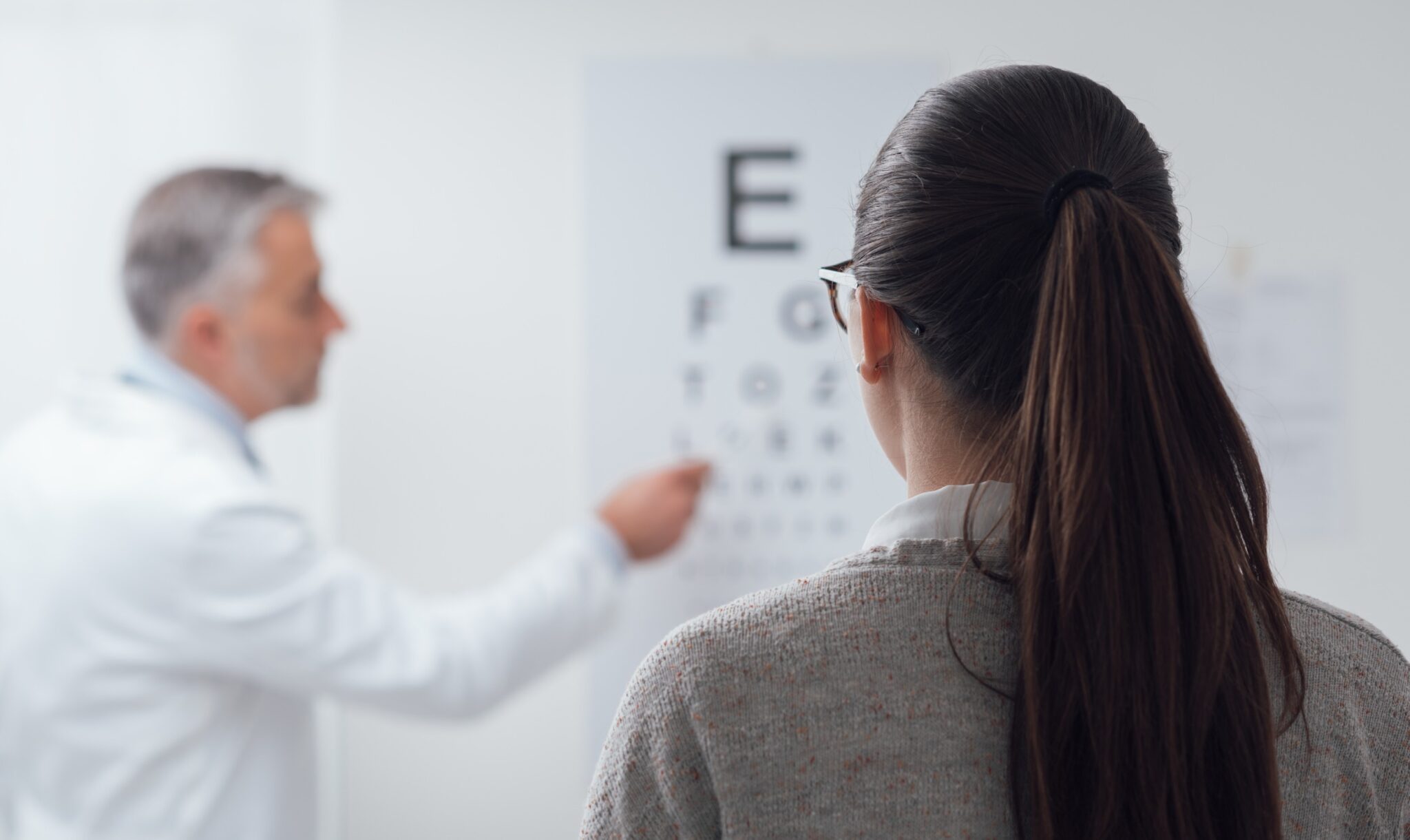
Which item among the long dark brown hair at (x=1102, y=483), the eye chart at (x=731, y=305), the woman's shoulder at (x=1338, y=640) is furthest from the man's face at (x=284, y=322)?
the woman's shoulder at (x=1338, y=640)

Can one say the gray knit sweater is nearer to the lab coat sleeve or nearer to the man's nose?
the lab coat sleeve

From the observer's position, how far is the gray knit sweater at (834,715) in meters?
0.52

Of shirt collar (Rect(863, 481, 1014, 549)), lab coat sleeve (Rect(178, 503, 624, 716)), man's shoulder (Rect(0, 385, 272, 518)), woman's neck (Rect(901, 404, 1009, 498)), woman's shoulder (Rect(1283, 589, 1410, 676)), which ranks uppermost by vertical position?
woman's neck (Rect(901, 404, 1009, 498))

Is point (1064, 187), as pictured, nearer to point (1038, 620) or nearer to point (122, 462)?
point (1038, 620)

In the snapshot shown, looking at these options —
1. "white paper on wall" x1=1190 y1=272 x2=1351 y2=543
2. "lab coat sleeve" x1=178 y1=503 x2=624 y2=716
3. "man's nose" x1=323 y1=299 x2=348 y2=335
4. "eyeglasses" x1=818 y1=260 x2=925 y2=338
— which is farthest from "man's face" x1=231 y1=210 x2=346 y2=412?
"white paper on wall" x1=1190 y1=272 x2=1351 y2=543

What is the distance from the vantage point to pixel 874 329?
23.3 inches

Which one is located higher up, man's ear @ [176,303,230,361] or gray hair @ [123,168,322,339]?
gray hair @ [123,168,322,339]

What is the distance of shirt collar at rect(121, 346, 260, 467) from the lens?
1.40 m

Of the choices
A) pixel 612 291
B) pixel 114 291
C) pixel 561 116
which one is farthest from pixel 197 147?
pixel 612 291

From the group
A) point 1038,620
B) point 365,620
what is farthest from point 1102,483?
point 365,620

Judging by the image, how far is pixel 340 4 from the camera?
66.8 inches

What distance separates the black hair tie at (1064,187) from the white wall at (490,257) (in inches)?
47.7

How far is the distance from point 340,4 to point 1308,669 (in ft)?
5.35

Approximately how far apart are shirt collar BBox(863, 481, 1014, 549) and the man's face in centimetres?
114
